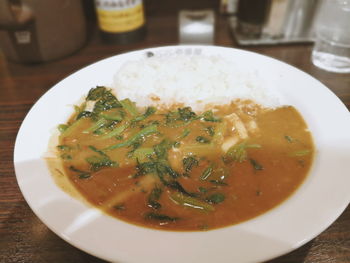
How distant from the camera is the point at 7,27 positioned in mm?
2662

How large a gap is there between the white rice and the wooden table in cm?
72

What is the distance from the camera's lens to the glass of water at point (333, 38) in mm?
2701

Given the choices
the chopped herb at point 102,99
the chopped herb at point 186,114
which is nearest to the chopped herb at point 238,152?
the chopped herb at point 186,114

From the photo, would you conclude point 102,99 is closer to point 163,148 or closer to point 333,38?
point 163,148

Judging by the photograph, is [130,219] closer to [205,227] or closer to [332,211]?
[205,227]

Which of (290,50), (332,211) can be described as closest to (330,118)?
(332,211)

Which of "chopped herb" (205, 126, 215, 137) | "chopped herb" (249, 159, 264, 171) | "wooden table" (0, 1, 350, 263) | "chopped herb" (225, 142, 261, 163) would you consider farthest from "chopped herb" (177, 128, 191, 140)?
"wooden table" (0, 1, 350, 263)

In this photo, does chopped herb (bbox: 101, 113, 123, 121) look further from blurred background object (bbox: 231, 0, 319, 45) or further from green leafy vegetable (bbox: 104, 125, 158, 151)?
blurred background object (bbox: 231, 0, 319, 45)

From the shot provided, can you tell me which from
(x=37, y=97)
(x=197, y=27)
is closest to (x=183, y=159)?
(x=37, y=97)

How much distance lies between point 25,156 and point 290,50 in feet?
8.20

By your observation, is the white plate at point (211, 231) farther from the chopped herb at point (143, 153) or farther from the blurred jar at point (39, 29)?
the blurred jar at point (39, 29)

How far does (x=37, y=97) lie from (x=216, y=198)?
1.75 metres

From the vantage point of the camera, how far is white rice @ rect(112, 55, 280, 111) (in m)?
2.33

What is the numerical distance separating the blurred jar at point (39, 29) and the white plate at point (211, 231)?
102 cm
